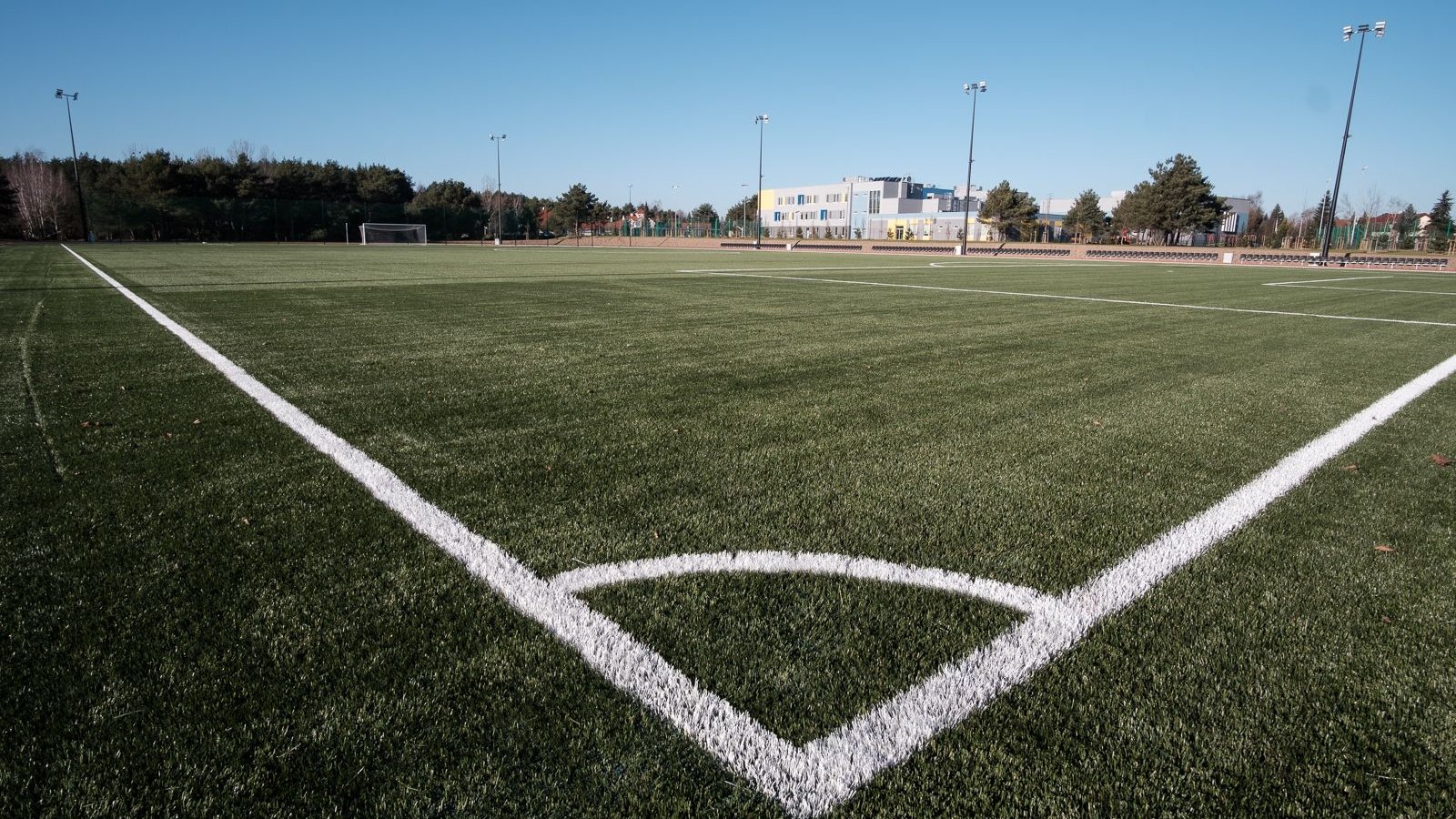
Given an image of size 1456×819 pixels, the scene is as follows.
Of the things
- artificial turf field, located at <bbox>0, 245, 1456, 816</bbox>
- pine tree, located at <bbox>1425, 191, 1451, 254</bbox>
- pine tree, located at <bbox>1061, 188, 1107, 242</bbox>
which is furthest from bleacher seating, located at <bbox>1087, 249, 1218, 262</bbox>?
artificial turf field, located at <bbox>0, 245, 1456, 816</bbox>

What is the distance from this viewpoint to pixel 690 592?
2.16 metres

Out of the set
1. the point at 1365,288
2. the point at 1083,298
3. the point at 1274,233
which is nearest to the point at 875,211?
the point at 1274,233

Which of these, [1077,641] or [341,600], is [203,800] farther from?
[1077,641]

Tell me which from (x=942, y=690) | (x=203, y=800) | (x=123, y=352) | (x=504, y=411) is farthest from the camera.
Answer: (x=123, y=352)

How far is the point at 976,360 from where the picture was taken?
622 cm

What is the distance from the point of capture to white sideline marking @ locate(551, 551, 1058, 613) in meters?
2.18

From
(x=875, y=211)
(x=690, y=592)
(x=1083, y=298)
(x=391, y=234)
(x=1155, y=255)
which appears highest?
(x=875, y=211)

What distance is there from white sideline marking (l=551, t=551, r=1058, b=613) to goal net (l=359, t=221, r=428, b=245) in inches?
2181

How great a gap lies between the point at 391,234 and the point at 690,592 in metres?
60.3

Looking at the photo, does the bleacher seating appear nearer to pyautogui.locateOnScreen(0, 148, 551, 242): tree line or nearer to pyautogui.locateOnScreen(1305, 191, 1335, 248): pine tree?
pyautogui.locateOnScreen(1305, 191, 1335, 248): pine tree

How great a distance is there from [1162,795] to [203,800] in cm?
176

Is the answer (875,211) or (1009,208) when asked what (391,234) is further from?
(875,211)

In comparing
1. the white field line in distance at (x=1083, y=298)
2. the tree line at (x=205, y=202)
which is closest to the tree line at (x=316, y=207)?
the tree line at (x=205, y=202)

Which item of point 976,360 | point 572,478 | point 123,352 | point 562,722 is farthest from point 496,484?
point 123,352
